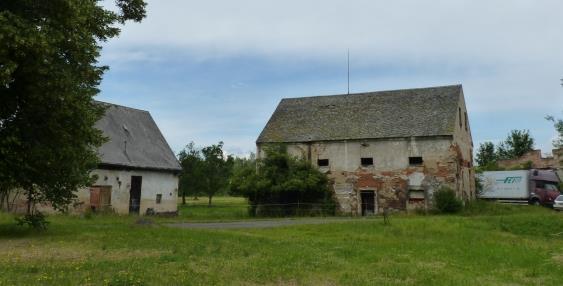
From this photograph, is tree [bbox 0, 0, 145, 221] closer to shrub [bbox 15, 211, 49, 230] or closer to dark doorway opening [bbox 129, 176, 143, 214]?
shrub [bbox 15, 211, 49, 230]

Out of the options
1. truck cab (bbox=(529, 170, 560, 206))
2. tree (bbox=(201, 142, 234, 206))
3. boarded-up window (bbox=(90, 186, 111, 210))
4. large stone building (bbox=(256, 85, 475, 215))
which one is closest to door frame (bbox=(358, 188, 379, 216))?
large stone building (bbox=(256, 85, 475, 215))

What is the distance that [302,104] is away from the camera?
139 ft

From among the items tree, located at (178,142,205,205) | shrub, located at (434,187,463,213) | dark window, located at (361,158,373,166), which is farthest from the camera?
tree, located at (178,142,205,205)

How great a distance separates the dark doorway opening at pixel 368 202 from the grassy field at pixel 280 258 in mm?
15718

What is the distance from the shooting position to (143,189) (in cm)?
3462

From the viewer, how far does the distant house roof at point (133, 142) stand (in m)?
33.3

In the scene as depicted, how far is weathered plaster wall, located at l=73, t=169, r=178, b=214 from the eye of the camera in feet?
104

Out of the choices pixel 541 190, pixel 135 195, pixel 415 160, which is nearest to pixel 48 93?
pixel 135 195

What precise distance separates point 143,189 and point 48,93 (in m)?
21.2

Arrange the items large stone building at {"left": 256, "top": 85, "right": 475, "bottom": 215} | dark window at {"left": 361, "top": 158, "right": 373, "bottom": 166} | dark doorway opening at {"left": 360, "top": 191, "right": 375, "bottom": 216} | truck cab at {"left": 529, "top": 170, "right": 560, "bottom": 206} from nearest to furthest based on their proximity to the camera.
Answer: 1. large stone building at {"left": 256, "top": 85, "right": 475, "bottom": 215}
2. dark doorway opening at {"left": 360, "top": 191, "right": 375, "bottom": 216}
3. dark window at {"left": 361, "top": 158, "right": 373, "bottom": 166}
4. truck cab at {"left": 529, "top": 170, "right": 560, "bottom": 206}

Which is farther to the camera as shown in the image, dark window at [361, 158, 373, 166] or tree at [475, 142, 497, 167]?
tree at [475, 142, 497, 167]

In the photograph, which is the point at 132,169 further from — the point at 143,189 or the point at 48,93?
the point at 48,93

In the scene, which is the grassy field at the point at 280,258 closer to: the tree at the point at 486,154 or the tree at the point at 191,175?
the tree at the point at 191,175

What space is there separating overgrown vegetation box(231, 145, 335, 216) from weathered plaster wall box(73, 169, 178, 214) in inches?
188
